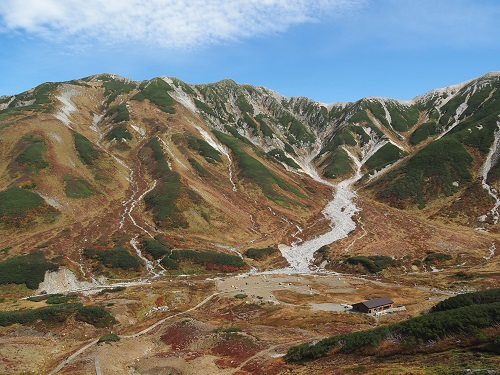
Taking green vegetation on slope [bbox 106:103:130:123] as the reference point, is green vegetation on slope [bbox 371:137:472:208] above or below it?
below

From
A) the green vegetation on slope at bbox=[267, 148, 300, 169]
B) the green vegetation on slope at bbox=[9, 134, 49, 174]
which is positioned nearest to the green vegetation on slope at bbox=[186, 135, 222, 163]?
the green vegetation on slope at bbox=[267, 148, 300, 169]

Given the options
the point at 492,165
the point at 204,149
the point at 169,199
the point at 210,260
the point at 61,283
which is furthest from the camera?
the point at 204,149

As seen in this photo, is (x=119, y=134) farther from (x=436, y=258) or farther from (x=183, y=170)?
(x=436, y=258)

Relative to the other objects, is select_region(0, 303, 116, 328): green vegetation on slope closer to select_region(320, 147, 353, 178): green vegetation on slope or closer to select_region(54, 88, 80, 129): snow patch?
select_region(54, 88, 80, 129): snow patch

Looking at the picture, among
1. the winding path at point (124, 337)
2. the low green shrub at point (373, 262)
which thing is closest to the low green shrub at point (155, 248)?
the winding path at point (124, 337)

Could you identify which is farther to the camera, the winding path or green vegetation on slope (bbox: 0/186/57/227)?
green vegetation on slope (bbox: 0/186/57/227)

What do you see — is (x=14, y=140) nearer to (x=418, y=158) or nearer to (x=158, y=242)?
(x=158, y=242)

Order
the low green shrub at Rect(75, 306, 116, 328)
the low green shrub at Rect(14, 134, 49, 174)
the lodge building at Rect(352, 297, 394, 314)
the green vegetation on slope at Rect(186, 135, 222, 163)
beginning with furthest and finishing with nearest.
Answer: the green vegetation on slope at Rect(186, 135, 222, 163), the low green shrub at Rect(14, 134, 49, 174), the lodge building at Rect(352, 297, 394, 314), the low green shrub at Rect(75, 306, 116, 328)

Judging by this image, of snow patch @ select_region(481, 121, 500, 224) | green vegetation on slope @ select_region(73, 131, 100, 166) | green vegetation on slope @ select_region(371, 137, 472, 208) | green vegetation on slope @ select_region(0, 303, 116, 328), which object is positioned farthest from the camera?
green vegetation on slope @ select_region(371, 137, 472, 208)

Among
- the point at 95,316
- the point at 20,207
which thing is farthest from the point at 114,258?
the point at 20,207
